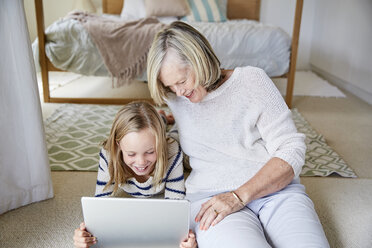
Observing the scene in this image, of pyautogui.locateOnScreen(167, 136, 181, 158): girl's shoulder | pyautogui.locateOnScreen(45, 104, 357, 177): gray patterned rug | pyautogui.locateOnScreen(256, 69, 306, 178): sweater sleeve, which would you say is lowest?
pyautogui.locateOnScreen(45, 104, 357, 177): gray patterned rug

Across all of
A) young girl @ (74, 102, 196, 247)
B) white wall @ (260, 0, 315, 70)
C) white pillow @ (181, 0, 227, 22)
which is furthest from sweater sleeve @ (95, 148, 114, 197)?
white wall @ (260, 0, 315, 70)

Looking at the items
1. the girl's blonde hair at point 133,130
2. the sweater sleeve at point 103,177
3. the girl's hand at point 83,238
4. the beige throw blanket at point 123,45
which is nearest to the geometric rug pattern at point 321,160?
the girl's blonde hair at point 133,130

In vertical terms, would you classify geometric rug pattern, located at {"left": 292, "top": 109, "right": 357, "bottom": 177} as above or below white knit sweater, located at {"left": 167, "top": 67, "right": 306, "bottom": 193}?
below

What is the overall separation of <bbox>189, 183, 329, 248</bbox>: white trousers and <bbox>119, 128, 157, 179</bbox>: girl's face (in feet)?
0.62

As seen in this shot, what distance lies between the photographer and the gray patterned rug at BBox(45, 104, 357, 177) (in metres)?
1.51

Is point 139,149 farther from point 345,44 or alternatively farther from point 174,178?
point 345,44

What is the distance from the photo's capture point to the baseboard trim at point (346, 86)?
8.48ft

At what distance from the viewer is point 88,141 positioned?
5.80 ft

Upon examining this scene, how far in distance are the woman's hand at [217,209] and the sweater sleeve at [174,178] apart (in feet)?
0.62

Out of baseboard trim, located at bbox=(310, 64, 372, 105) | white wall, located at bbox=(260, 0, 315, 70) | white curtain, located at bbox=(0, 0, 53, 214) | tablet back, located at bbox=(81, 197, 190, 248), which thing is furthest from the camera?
white wall, located at bbox=(260, 0, 315, 70)

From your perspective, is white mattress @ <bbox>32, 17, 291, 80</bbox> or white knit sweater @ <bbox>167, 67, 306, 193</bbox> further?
white mattress @ <bbox>32, 17, 291, 80</bbox>

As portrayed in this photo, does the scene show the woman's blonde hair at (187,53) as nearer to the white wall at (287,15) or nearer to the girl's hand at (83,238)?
the girl's hand at (83,238)

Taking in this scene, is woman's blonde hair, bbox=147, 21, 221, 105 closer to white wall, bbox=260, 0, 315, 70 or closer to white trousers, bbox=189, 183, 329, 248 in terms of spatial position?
white trousers, bbox=189, 183, 329, 248

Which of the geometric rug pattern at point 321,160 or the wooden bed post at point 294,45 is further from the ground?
the wooden bed post at point 294,45
